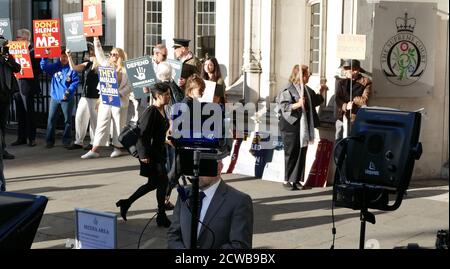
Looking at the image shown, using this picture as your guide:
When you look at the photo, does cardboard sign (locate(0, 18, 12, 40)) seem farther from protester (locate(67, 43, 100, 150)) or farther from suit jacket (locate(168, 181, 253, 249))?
suit jacket (locate(168, 181, 253, 249))

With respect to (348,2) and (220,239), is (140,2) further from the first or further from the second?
(220,239)

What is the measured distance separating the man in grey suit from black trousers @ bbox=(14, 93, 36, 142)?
1121 cm

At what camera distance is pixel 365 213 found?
6570 millimetres

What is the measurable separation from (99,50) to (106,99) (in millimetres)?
953

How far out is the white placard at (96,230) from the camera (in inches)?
240

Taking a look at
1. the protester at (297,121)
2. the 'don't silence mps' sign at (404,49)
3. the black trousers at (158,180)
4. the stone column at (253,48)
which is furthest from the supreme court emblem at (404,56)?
the black trousers at (158,180)

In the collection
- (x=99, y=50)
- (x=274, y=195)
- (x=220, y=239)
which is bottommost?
(x=274, y=195)

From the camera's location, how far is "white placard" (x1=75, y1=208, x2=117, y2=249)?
6090 millimetres

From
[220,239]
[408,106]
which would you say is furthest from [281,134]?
Answer: [220,239]

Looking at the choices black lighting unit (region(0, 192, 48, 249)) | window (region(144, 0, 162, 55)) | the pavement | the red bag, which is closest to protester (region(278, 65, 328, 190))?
the red bag

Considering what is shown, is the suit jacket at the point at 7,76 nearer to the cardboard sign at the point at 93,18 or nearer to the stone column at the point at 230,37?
the cardboard sign at the point at 93,18

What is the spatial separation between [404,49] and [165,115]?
13.7ft

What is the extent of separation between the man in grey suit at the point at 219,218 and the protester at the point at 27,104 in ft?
36.8

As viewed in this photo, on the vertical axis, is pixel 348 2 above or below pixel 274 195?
above
